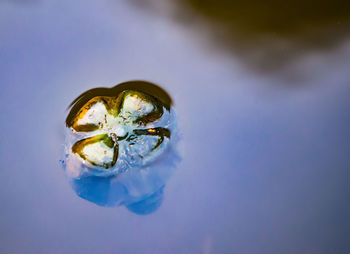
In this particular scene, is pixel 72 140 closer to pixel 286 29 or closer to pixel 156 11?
pixel 156 11

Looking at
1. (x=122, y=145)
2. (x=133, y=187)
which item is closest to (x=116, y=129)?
(x=122, y=145)

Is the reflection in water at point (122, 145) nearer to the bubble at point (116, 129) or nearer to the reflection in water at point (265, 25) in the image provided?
the bubble at point (116, 129)

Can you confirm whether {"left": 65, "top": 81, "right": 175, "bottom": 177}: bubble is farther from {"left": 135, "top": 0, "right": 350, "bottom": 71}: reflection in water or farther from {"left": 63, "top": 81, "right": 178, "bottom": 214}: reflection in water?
{"left": 135, "top": 0, "right": 350, "bottom": 71}: reflection in water

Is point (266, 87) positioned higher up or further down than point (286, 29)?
further down

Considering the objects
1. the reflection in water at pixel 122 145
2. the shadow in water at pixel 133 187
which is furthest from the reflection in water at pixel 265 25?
the shadow in water at pixel 133 187

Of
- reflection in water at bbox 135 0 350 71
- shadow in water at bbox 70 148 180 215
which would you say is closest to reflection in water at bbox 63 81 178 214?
shadow in water at bbox 70 148 180 215

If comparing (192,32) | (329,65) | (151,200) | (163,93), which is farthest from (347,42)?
(151,200)
